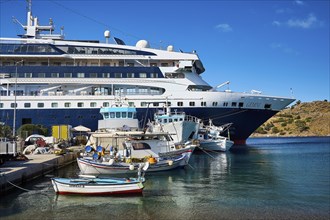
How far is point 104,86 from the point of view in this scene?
49688 mm

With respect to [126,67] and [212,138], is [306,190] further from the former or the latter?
[126,67]

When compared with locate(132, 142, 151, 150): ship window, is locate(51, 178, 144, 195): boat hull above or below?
below

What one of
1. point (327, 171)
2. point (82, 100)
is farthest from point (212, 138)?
point (327, 171)

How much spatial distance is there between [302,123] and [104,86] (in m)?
136

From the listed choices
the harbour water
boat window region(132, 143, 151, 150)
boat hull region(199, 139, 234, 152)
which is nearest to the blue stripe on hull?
boat hull region(199, 139, 234, 152)

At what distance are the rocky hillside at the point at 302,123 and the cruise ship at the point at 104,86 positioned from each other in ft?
380

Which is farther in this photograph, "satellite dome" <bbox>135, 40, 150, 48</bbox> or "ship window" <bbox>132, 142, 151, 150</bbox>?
"satellite dome" <bbox>135, 40, 150, 48</bbox>

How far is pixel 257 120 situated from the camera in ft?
166

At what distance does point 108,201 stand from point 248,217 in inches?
269

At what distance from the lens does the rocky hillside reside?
522 ft

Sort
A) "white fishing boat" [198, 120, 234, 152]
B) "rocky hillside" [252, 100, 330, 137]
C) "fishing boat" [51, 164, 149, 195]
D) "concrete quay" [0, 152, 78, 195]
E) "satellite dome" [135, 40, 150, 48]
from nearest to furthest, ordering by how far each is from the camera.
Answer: "fishing boat" [51, 164, 149, 195]
"concrete quay" [0, 152, 78, 195]
"white fishing boat" [198, 120, 234, 152]
"satellite dome" [135, 40, 150, 48]
"rocky hillside" [252, 100, 330, 137]

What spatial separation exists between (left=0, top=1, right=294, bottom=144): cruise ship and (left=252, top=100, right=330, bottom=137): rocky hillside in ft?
380

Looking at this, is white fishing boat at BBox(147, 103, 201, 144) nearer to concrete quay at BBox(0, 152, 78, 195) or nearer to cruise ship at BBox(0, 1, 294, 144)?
cruise ship at BBox(0, 1, 294, 144)

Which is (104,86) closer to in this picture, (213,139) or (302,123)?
(213,139)
